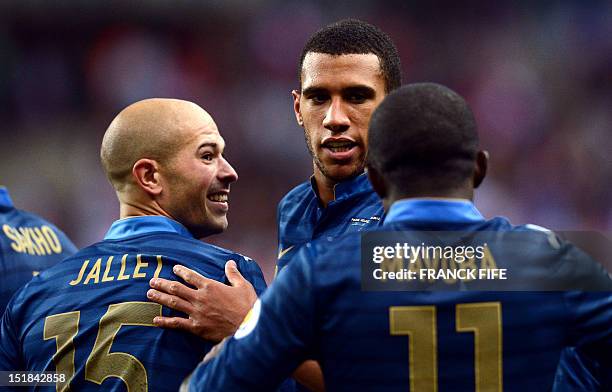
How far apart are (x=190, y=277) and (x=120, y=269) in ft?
0.83

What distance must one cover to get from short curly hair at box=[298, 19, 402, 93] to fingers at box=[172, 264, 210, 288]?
1083 mm

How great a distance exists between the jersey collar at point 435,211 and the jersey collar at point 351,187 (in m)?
1.14

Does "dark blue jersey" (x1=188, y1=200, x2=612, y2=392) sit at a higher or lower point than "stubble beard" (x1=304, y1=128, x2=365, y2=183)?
lower

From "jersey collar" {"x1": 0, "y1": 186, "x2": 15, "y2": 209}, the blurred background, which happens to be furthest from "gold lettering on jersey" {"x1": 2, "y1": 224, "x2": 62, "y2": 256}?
the blurred background

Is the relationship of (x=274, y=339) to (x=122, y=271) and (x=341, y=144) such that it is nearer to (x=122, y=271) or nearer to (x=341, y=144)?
(x=122, y=271)

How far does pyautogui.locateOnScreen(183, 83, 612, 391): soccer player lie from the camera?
1.96 meters

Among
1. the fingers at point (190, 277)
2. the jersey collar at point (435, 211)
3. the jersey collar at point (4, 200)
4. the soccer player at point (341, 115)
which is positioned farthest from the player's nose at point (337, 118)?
the jersey collar at point (4, 200)

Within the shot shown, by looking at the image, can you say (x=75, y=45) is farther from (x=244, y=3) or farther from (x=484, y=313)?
(x=484, y=313)

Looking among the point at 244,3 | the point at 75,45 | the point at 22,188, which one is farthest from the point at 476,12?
the point at 22,188

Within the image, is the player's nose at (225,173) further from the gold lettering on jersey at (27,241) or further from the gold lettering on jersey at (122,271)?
the gold lettering on jersey at (27,241)

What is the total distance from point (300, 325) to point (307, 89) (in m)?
1.51

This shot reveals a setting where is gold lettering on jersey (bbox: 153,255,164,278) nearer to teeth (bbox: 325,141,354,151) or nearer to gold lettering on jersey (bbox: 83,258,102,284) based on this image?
gold lettering on jersey (bbox: 83,258,102,284)

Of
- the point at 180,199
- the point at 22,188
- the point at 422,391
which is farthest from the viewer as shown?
the point at 22,188

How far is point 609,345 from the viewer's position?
1.99 m
